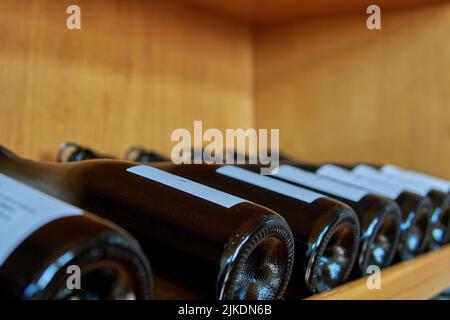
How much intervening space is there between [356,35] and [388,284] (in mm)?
573

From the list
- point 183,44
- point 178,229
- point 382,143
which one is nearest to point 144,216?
point 178,229

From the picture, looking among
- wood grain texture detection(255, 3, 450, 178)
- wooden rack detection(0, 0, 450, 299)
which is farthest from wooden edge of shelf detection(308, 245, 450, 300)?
wood grain texture detection(255, 3, 450, 178)

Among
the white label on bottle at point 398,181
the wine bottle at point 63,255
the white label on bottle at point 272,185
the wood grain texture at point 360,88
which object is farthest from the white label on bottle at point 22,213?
the wood grain texture at point 360,88

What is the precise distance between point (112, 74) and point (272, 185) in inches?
12.7

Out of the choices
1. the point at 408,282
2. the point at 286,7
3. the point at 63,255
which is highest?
the point at 286,7

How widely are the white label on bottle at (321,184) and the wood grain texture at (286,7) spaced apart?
0.33 meters

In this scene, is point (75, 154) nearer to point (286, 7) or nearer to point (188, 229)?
point (188, 229)

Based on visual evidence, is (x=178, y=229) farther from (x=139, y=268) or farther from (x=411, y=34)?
(x=411, y=34)

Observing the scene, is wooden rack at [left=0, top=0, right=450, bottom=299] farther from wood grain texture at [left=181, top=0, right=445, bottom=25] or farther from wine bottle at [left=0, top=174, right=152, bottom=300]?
wine bottle at [left=0, top=174, right=152, bottom=300]

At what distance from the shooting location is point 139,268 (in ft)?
0.74

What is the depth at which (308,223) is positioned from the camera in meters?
0.39

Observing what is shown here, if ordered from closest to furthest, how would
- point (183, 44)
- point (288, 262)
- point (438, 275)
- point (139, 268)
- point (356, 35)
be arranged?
point (139, 268) < point (288, 262) < point (438, 275) < point (183, 44) < point (356, 35)

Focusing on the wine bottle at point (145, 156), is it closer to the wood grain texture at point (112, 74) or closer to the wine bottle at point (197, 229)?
the wood grain texture at point (112, 74)

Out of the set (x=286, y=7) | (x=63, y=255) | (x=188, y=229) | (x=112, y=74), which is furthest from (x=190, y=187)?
(x=286, y=7)
